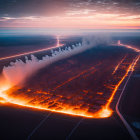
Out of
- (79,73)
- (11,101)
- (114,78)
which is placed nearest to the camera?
(11,101)

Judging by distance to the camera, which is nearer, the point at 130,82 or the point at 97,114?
the point at 97,114

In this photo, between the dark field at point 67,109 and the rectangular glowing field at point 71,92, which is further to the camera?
the rectangular glowing field at point 71,92

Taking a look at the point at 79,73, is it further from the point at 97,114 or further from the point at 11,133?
the point at 11,133

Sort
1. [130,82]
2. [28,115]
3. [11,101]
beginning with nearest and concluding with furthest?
[28,115]
[11,101]
[130,82]

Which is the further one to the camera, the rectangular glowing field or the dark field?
the rectangular glowing field

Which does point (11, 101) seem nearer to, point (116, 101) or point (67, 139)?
point (67, 139)

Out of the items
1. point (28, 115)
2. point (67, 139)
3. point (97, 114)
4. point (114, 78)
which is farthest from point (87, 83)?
point (67, 139)

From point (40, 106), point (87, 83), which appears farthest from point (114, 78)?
point (40, 106)

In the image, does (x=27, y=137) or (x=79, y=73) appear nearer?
(x=27, y=137)

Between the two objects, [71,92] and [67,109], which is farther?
[71,92]
